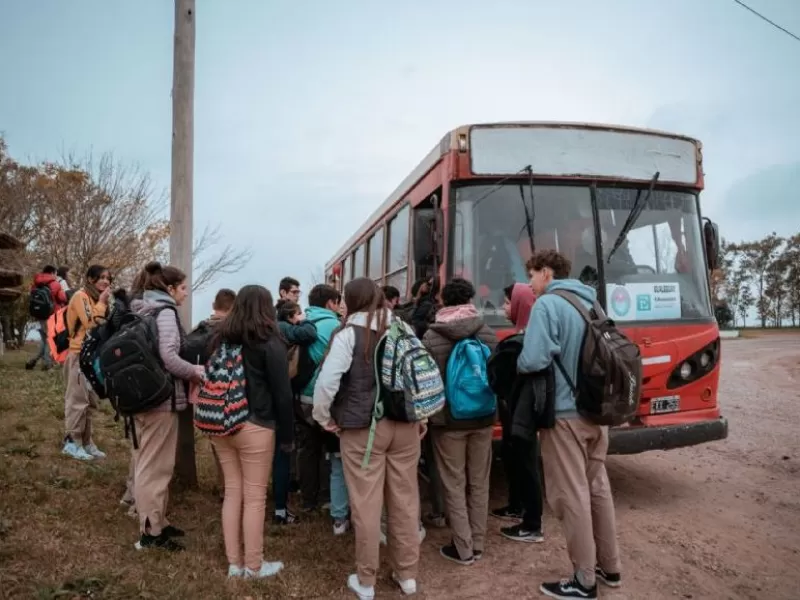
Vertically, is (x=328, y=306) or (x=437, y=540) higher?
(x=328, y=306)

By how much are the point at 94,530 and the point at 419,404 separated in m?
2.65

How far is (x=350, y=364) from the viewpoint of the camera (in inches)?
149

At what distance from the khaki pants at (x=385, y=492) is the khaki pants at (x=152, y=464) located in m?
1.32

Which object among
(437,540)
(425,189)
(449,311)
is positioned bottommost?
(437,540)

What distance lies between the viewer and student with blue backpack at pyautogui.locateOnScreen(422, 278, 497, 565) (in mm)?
4332

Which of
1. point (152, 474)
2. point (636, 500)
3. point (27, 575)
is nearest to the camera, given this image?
point (27, 575)

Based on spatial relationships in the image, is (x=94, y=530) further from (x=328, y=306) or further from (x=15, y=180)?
(x=15, y=180)

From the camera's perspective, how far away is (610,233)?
5566 mm

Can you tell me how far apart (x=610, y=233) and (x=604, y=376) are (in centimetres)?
226

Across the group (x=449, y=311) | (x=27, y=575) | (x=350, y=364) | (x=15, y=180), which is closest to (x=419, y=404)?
(x=350, y=364)

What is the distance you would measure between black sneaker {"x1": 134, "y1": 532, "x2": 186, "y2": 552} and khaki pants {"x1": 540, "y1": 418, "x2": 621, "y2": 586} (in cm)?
253

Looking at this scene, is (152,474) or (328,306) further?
(328,306)

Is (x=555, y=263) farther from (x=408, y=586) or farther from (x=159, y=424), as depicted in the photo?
(x=159, y=424)

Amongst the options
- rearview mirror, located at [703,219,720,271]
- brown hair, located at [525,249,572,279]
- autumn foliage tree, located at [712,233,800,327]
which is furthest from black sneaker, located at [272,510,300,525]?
autumn foliage tree, located at [712,233,800,327]
